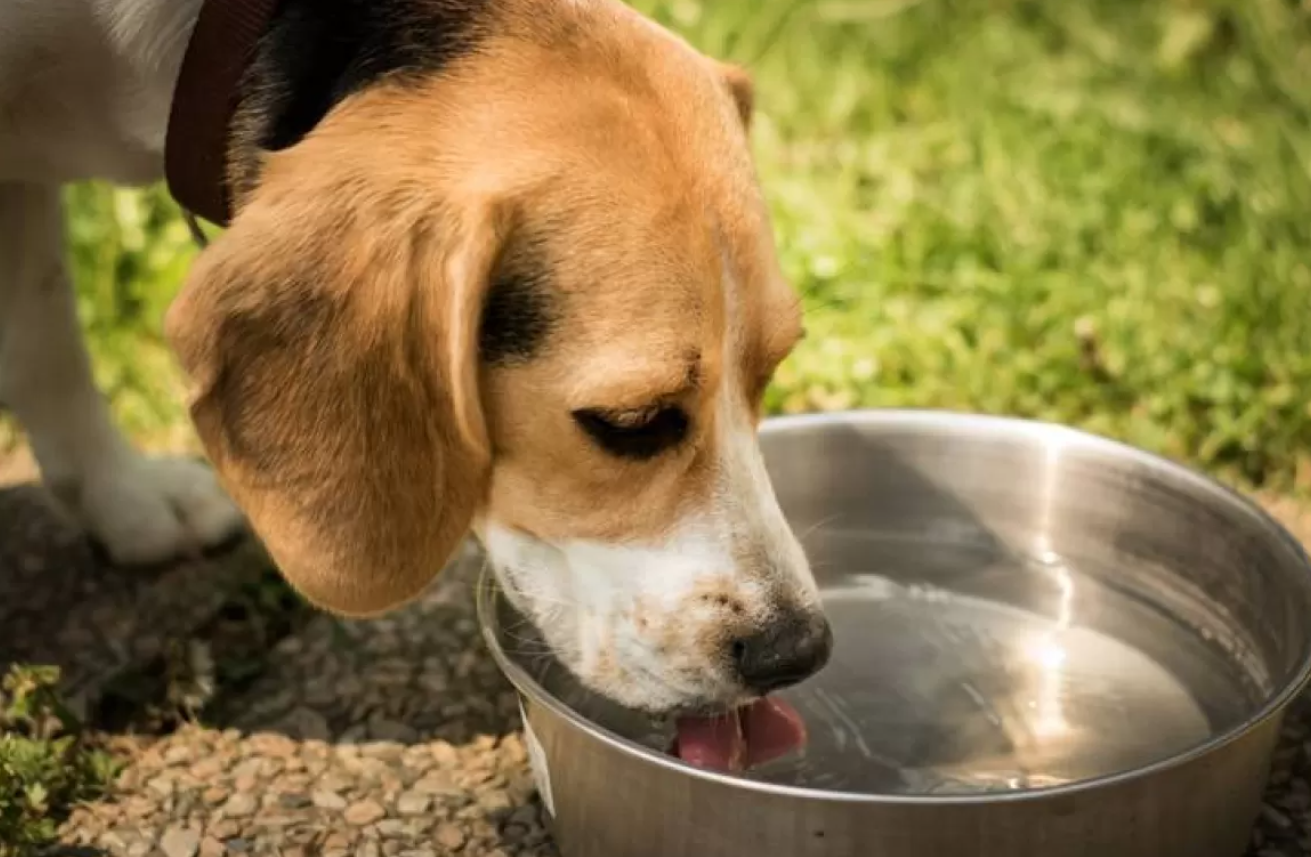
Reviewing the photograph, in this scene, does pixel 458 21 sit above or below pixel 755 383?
above

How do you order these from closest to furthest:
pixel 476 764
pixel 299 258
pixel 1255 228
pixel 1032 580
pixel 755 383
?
1. pixel 299 258
2. pixel 755 383
3. pixel 476 764
4. pixel 1032 580
5. pixel 1255 228

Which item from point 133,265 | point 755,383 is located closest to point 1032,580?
point 755,383

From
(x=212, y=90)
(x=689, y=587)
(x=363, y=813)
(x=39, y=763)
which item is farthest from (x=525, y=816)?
(x=212, y=90)

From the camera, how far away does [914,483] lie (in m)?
3.60

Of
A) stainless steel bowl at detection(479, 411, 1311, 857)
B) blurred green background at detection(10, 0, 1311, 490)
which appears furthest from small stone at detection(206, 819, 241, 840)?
→ blurred green background at detection(10, 0, 1311, 490)

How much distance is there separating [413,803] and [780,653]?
855 mm

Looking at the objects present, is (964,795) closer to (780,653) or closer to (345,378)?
(780,653)

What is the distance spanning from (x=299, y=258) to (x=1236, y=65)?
14.1 ft

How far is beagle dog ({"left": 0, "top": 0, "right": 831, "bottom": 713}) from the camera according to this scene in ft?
8.30

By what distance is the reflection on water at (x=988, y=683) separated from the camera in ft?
10.1

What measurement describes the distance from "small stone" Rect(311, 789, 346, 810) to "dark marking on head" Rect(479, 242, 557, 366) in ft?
3.13

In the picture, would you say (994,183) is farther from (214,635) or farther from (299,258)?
(299,258)

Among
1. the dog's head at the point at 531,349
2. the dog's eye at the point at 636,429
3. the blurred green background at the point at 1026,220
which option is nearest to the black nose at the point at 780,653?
the dog's head at the point at 531,349

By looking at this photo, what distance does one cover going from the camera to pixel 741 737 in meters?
2.80
